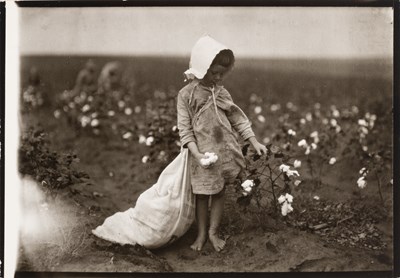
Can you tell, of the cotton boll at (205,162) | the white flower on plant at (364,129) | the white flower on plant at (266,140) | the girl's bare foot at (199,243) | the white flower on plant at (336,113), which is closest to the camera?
the cotton boll at (205,162)

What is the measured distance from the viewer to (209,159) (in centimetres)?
339

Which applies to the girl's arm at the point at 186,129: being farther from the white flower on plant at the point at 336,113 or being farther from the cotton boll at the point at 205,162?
the white flower on plant at the point at 336,113

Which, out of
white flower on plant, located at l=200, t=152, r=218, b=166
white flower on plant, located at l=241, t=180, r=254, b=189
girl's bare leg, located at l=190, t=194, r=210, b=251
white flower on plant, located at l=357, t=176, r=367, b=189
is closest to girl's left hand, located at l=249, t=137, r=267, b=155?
white flower on plant, located at l=241, t=180, r=254, b=189

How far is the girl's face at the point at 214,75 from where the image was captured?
11.4 ft

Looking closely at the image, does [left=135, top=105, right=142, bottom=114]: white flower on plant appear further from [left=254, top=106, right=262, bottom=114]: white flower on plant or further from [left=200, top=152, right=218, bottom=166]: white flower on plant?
[left=200, top=152, right=218, bottom=166]: white flower on plant

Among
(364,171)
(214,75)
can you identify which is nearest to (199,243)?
(214,75)

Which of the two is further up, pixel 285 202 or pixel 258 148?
pixel 258 148

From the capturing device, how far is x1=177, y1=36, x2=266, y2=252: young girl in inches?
137

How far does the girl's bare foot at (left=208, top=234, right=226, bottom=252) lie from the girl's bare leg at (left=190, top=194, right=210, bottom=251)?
0.05 meters

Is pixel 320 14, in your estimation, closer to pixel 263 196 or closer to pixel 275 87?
pixel 275 87

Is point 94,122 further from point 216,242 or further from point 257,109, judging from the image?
point 216,242

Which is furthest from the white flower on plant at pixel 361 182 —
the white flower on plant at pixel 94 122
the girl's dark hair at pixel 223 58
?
the white flower on plant at pixel 94 122

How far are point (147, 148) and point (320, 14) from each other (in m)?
1.75

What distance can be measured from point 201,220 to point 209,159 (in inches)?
18.1
